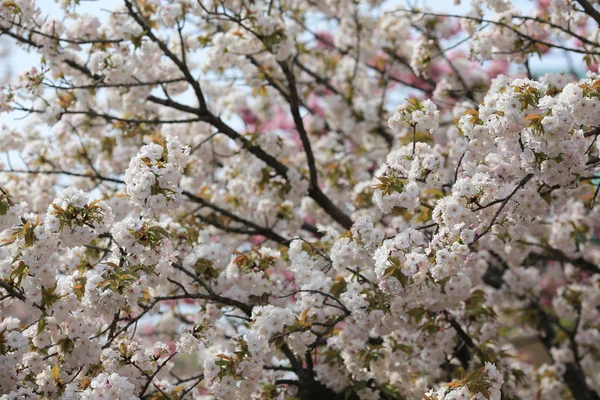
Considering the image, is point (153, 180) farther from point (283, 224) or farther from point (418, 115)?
point (283, 224)

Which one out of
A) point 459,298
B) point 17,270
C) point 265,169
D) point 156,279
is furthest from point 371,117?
point 17,270

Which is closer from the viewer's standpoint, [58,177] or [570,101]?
[570,101]

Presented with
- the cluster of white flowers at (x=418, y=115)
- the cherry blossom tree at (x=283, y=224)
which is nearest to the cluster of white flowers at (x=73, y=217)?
the cherry blossom tree at (x=283, y=224)

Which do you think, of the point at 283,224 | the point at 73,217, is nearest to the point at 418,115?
the point at 73,217

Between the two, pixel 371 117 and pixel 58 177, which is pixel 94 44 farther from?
pixel 371 117

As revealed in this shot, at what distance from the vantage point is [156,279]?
385cm

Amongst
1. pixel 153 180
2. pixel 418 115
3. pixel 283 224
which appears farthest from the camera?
pixel 283 224

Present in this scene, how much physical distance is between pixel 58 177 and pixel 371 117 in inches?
146

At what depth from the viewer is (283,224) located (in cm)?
622

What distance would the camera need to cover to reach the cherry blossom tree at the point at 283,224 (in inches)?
132

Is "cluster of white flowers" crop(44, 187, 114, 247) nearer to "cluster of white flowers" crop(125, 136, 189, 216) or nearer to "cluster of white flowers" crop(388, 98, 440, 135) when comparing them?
"cluster of white flowers" crop(125, 136, 189, 216)

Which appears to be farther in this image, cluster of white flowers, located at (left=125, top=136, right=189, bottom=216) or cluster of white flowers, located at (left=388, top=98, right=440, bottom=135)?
cluster of white flowers, located at (left=388, top=98, right=440, bottom=135)

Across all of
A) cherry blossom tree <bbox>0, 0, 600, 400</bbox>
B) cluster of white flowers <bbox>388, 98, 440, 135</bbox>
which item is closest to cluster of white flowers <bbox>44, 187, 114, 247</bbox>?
cherry blossom tree <bbox>0, 0, 600, 400</bbox>

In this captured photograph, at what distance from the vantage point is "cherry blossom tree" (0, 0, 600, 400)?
3.35 metres
